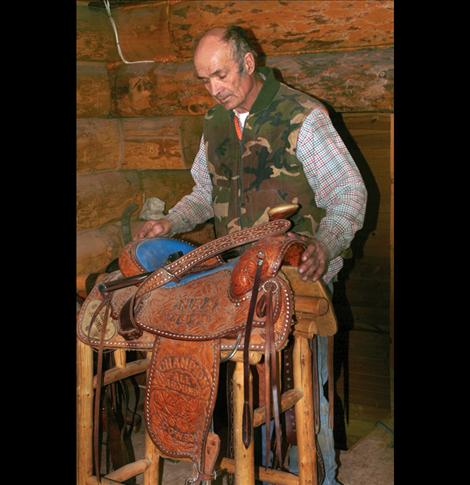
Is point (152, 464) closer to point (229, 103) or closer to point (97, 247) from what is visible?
point (229, 103)

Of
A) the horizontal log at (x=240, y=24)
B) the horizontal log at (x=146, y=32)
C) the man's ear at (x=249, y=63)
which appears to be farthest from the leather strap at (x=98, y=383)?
the horizontal log at (x=146, y=32)

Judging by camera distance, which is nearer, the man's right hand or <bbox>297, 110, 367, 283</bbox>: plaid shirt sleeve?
<bbox>297, 110, 367, 283</bbox>: plaid shirt sleeve

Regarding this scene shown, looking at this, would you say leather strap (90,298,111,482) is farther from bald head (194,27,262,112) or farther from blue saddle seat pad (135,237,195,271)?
bald head (194,27,262,112)

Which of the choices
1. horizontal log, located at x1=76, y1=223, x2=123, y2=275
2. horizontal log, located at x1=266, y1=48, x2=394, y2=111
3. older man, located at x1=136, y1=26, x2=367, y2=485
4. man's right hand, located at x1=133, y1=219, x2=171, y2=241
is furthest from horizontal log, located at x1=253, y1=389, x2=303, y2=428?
horizontal log, located at x1=76, y1=223, x2=123, y2=275

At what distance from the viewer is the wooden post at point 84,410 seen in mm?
1905

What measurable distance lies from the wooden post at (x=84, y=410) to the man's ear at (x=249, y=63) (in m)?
0.93

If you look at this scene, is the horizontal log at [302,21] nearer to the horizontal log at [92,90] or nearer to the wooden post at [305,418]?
the horizontal log at [92,90]

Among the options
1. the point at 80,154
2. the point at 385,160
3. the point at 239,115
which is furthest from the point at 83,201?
the point at 385,160

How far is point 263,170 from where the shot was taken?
2.05 m

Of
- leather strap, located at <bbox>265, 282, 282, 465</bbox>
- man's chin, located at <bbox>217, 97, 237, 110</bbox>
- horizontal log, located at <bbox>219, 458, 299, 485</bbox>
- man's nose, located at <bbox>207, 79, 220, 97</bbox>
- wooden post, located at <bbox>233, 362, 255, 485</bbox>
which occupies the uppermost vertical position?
man's nose, located at <bbox>207, 79, 220, 97</bbox>

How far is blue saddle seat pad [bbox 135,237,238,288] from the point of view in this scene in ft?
5.93

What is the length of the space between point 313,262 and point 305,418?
0.45 m

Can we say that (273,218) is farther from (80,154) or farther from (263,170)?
(80,154)

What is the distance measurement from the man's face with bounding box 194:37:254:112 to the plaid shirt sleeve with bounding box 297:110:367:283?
217mm
